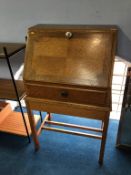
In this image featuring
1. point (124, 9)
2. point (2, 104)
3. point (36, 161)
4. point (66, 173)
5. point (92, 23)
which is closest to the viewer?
point (124, 9)

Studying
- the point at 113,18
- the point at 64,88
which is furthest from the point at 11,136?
the point at 113,18

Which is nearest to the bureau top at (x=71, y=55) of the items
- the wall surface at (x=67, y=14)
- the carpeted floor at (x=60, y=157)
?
the wall surface at (x=67, y=14)

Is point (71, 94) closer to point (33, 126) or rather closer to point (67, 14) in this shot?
point (33, 126)

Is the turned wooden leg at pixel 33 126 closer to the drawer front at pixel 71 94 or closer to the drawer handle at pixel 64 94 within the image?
the drawer front at pixel 71 94

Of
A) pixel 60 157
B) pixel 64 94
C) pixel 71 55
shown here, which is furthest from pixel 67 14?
pixel 60 157

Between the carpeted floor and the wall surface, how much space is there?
3.01 ft

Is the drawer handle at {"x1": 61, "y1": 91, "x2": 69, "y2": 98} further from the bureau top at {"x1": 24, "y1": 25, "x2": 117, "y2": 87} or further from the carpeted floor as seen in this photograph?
the carpeted floor

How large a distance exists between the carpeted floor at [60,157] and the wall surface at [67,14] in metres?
0.92

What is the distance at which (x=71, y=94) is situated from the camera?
1.21 meters

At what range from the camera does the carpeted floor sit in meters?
1.53

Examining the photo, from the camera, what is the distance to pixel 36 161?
5.32ft

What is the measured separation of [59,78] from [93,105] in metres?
0.30

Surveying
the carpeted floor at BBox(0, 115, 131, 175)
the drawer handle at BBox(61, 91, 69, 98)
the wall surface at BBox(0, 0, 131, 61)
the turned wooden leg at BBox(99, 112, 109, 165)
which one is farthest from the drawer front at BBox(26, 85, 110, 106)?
the carpeted floor at BBox(0, 115, 131, 175)

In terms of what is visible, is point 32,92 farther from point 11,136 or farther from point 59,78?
point 11,136
